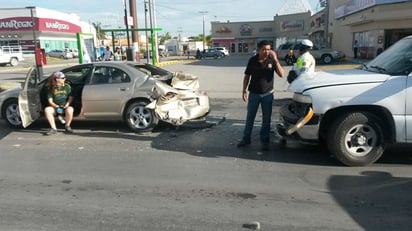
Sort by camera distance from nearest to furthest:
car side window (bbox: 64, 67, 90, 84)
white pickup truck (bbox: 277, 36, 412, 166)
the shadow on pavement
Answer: the shadow on pavement → white pickup truck (bbox: 277, 36, 412, 166) → car side window (bbox: 64, 67, 90, 84)

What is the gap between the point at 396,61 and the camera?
Answer: 549cm

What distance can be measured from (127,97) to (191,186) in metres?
3.44

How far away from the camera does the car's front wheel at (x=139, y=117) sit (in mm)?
7758

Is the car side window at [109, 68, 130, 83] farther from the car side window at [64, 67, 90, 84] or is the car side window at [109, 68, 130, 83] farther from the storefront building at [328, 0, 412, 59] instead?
the storefront building at [328, 0, 412, 59]

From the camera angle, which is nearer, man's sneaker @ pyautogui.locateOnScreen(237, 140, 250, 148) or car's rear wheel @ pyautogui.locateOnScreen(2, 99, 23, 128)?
man's sneaker @ pyautogui.locateOnScreen(237, 140, 250, 148)

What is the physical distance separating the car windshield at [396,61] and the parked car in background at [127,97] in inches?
135

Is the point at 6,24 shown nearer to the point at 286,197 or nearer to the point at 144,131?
the point at 144,131

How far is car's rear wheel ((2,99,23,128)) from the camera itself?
8.45m

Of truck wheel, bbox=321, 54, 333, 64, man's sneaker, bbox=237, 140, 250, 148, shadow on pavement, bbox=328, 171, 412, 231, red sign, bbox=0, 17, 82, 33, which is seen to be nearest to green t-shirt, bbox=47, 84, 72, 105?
man's sneaker, bbox=237, 140, 250, 148

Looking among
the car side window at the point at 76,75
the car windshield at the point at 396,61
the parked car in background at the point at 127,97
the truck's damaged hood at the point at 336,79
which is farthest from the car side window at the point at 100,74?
the car windshield at the point at 396,61

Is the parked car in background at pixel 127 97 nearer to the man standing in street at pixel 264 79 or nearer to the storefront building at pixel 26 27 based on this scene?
the man standing in street at pixel 264 79

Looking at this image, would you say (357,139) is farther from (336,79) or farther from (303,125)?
(336,79)

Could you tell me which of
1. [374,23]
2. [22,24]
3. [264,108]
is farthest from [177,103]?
[22,24]

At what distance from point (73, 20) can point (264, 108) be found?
234ft
